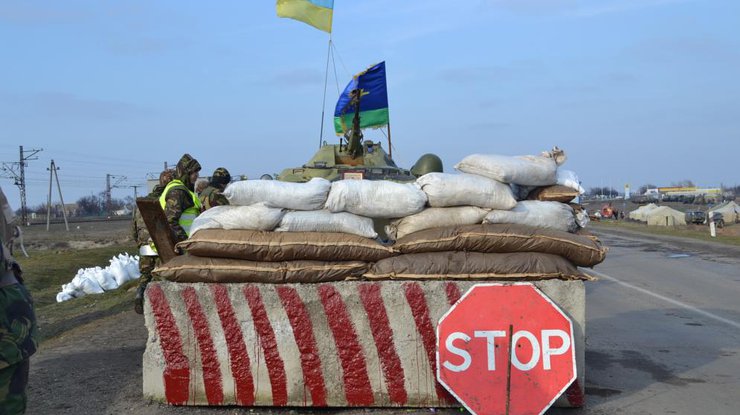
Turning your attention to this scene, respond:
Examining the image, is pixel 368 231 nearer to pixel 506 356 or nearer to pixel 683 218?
pixel 506 356

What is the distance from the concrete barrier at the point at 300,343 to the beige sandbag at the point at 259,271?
55mm

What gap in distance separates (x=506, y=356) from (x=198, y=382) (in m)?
2.10

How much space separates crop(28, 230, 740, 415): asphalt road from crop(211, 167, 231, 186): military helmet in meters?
1.84

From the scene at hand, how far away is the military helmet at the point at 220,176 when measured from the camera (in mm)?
7996

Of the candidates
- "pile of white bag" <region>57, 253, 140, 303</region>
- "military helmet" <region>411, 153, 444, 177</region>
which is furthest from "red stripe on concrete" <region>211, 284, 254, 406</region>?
"pile of white bag" <region>57, 253, 140, 303</region>

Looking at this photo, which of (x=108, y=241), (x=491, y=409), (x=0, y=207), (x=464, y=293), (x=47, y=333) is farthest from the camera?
(x=108, y=241)

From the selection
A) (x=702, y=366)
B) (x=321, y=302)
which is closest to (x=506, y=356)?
(x=321, y=302)

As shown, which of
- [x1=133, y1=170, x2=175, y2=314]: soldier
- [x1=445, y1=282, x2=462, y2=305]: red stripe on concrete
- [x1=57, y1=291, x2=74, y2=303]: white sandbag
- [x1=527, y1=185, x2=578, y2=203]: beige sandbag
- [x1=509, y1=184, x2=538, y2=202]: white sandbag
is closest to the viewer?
→ [x1=445, y1=282, x2=462, y2=305]: red stripe on concrete

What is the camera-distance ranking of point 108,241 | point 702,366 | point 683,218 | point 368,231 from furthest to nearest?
1. point 683,218
2. point 108,241
3. point 702,366
4. point 368,231

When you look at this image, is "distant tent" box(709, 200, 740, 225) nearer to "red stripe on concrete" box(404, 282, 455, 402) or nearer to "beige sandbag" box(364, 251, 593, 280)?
"beige sandbag" box(364, 251, 593, 280)

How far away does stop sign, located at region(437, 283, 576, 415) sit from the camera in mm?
4547

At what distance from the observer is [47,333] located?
8312 millimetres

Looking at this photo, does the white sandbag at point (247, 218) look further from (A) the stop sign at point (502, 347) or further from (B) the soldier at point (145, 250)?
(B) the soldier at point (145, 250)

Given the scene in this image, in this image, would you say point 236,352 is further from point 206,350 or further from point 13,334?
point 13,334
